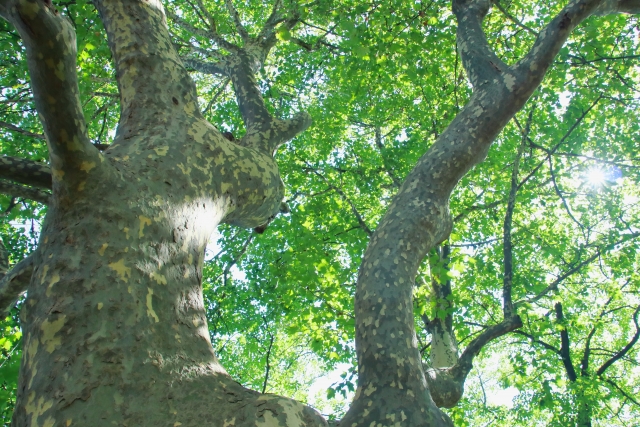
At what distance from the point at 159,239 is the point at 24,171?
2.75 feet

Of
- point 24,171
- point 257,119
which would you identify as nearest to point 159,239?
point 24,171

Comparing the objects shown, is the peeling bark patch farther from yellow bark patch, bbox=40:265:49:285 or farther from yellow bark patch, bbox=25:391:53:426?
yellow bark patch, bbox=25:391:53:426

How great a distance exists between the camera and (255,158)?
9.05ft

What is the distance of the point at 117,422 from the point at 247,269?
6.84 m

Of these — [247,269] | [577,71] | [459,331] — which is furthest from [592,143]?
[247,269]

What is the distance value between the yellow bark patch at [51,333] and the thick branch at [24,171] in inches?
36.2

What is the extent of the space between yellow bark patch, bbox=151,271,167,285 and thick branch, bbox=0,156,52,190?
0.91 metres

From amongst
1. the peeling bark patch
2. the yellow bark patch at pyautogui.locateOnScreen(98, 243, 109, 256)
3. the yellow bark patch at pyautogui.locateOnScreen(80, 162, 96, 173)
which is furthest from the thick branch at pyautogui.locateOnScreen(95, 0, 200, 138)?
the peeling bark patch

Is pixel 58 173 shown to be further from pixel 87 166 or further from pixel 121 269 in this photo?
pixel 121 269

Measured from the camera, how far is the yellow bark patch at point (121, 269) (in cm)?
147

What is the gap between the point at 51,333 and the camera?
1.31 meters

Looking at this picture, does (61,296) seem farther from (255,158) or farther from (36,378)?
(255,158)

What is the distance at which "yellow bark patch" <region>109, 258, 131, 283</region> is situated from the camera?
1.47 meters

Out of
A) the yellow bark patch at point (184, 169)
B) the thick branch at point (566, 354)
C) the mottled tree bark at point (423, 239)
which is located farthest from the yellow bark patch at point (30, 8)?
the thick branch at point (566, 354)
